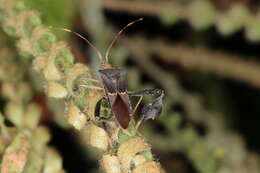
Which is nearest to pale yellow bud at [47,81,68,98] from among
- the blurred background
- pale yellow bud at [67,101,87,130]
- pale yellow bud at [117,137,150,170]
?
pale yellow bud at [67,101,87,130]

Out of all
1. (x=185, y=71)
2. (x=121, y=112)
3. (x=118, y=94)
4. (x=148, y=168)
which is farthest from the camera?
(x=185, y=71)

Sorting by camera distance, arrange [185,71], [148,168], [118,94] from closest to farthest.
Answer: [148,168] → [118,94] → [185,71]

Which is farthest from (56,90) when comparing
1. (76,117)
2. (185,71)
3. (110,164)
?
(185,71)

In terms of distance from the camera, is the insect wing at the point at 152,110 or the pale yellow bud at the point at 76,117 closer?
the pale yellow bud at the point at 76,117

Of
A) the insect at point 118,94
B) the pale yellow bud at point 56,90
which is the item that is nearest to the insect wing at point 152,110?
the insect at point 118,94

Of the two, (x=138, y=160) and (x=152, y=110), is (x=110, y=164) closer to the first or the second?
(x=138, y=160)

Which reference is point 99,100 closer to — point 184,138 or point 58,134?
point 184,138

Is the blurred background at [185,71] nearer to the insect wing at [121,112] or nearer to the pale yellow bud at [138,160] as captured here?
the insect wing at [121,112]

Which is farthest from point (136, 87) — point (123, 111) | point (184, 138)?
point (123, 111)
